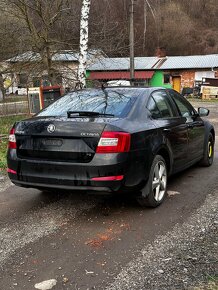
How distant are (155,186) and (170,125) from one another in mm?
1002

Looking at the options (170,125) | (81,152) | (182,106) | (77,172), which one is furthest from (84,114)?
(182,106)

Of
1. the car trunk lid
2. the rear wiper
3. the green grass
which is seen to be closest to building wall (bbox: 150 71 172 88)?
the green grass

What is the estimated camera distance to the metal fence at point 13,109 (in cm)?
1652

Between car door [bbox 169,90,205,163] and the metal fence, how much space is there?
36.8 ft

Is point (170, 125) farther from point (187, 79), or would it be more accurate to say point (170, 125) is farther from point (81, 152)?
point (187, 79)

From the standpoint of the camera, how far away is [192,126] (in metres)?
6.46

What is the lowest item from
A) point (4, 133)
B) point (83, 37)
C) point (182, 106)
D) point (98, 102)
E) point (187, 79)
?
point (4, 133)

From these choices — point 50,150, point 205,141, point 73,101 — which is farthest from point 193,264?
point 205,141

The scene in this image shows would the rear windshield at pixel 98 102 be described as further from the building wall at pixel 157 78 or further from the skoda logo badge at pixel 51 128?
the building wall at pixel 157 78

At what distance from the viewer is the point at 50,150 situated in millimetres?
4648

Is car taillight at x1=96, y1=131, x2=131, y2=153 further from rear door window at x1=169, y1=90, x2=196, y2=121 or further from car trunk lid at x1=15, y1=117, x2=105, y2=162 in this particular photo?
rear door window at x1=169, y1=90, x2=196, y2=121

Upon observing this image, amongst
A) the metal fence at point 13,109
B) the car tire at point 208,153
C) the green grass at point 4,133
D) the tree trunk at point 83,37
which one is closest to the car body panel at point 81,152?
the car tire at point 208,153

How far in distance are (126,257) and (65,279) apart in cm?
66

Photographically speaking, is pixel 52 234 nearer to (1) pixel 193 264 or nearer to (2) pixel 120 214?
(2) pixel 120 214
